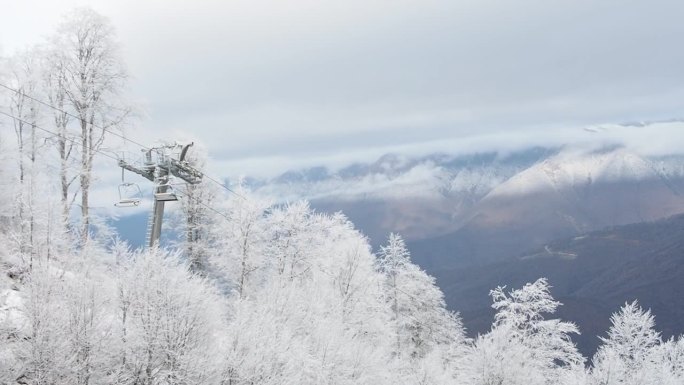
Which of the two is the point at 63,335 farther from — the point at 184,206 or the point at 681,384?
the point at 681,384

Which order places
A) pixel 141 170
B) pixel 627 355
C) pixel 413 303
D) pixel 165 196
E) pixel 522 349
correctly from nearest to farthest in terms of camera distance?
pixel 165 196 → pixel 141 170 → pixel 522 349 → pixel 627 355 → pixel 413 303

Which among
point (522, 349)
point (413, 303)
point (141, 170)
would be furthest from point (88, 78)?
point (413, 303)

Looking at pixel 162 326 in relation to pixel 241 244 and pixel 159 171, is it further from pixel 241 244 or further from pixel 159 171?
pixel 241 244

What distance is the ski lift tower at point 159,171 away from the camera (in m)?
29.0

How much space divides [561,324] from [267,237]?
26.4m

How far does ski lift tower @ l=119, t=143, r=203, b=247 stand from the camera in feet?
95.0

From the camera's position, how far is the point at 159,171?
29.6m

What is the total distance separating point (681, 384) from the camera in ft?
156

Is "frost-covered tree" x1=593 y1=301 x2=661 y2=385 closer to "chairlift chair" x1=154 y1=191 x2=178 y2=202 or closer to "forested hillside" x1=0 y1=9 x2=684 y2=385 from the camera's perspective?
"forested hillside" x1=0 y1=9 x2=684 y2=385

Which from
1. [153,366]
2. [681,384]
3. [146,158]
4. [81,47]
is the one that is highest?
[81,47]

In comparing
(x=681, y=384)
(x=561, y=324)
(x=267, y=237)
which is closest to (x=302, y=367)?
(x=267, y=237)

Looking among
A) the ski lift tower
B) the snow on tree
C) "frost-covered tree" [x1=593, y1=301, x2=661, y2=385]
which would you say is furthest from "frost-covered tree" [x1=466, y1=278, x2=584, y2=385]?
the ski lift tower

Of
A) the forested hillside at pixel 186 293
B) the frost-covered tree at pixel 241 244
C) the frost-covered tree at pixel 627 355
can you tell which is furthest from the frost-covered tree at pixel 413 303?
the frost-covered tree at pixel 241 244

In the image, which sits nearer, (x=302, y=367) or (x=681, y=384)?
(x=302, y=367)
